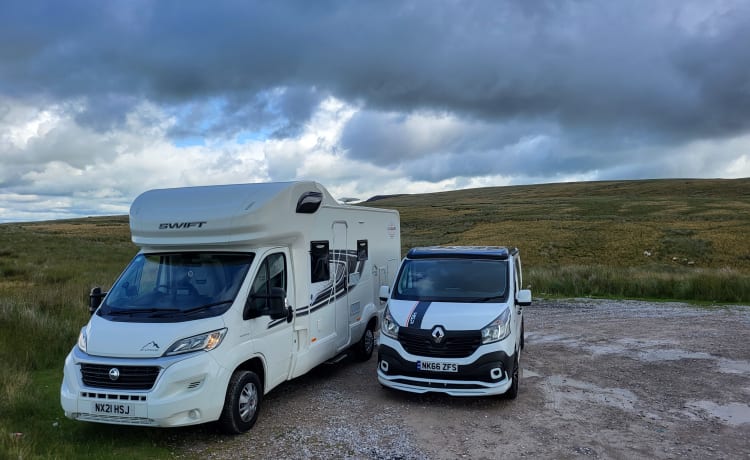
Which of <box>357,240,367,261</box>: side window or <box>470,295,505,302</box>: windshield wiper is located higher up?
<box>357,240,367,261</box>: side window

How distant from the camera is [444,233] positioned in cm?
5638

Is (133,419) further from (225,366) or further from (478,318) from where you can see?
(478,318)

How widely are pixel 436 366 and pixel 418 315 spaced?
72 centimetres

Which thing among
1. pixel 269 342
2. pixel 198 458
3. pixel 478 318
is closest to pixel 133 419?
pixel 198 458

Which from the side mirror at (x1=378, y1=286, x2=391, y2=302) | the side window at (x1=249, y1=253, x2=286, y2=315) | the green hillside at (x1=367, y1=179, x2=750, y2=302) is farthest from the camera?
the green hillside at (x1=367, y1=179, x2=750, y2=302)

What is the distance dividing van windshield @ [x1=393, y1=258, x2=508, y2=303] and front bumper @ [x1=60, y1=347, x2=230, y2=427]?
11.0 feet

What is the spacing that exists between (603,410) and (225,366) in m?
4.71

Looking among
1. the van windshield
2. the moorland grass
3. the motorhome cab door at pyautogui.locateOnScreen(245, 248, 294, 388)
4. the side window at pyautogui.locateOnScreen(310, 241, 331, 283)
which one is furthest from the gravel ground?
the side window at pyautogui.locateOnScreen(310, 241, 331, 283)

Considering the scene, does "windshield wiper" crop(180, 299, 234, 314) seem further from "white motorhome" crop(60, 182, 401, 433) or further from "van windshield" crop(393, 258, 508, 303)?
"van windshield" crop(393, 258, 508, 303)

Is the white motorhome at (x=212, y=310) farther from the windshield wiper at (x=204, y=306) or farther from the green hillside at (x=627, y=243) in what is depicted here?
→ the green hillside at (x=627, y=243)

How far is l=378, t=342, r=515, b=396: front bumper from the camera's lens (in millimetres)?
7203

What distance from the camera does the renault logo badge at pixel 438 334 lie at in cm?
731

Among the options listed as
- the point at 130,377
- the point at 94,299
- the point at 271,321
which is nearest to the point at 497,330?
the point at 271,321

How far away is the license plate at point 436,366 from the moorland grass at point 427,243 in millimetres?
3084
